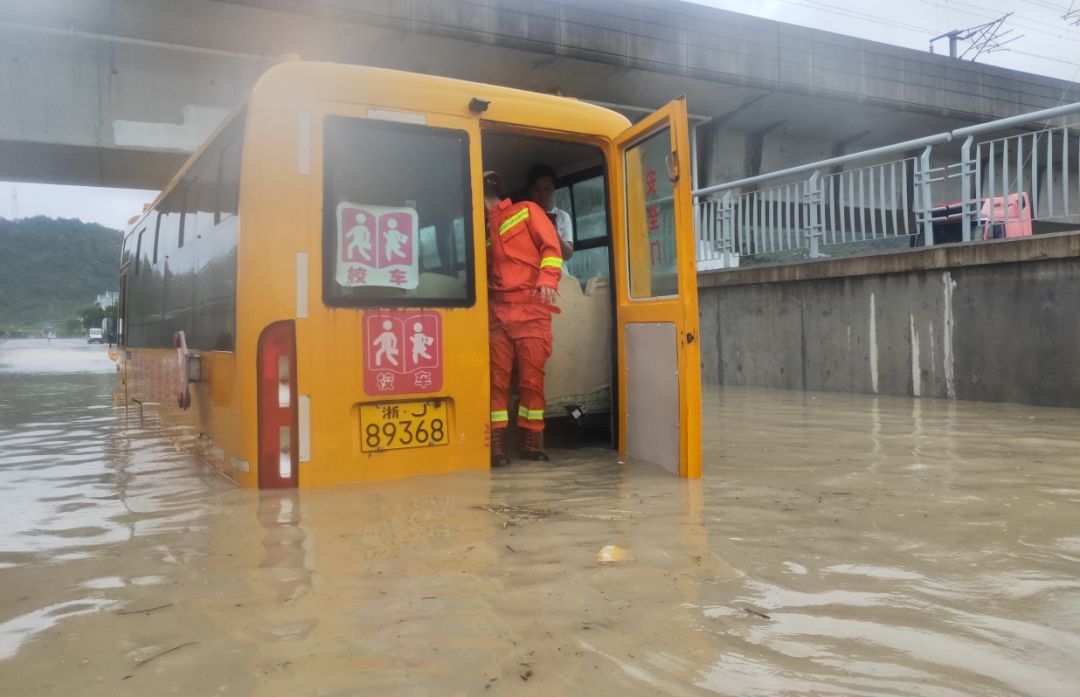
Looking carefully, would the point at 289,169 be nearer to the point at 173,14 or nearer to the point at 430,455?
the point at 430,455

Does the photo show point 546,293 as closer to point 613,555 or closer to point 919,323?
point 613,555

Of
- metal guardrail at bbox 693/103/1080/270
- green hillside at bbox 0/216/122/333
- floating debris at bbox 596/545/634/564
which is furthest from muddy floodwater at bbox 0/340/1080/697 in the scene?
green hillside at bbox 0/216/122/333

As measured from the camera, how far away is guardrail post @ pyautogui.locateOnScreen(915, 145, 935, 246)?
880cm

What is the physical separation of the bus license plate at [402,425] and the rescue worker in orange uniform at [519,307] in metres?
0.45

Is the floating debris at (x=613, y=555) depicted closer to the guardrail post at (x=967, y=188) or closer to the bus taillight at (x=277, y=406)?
the bus taillight at (x=277, y=406)

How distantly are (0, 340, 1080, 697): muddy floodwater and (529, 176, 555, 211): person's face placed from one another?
1891 mm

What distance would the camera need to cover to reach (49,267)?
96625 mm

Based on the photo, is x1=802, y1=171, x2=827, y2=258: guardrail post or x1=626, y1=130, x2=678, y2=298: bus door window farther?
x1=802, y1=171, x2=827, y2=258: guardrail post

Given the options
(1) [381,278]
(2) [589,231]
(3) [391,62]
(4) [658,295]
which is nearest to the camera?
(1) [381,278]

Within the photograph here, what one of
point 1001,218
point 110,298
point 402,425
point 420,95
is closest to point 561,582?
point 402,425

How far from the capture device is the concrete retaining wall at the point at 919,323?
7.44 meters

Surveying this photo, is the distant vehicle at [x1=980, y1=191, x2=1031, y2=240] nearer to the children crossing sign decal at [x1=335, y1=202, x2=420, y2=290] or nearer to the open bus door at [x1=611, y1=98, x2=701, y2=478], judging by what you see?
the open bus door at [x1=611, y1=98, x2=701, y2=478]

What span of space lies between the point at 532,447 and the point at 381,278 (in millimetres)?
1577

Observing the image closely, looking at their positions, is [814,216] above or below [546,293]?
above
